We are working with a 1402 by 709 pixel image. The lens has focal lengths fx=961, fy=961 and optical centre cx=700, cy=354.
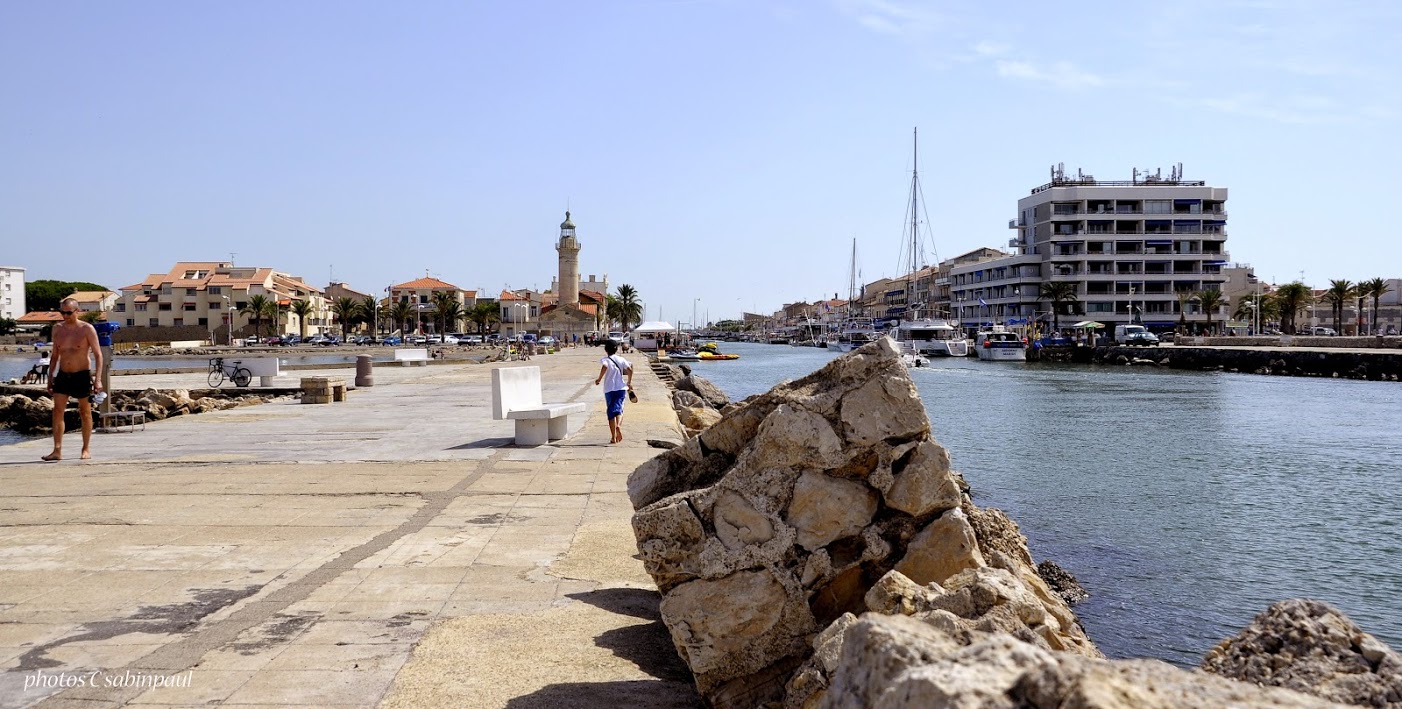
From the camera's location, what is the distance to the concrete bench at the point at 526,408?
13.5 metres

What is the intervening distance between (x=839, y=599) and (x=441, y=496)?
224 inches

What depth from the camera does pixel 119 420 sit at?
1623cm

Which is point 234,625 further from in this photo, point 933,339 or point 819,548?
point 933,339

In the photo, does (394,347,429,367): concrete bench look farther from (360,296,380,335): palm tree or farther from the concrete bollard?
(360,296,380,335): palm tree

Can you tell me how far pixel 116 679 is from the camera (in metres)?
4.51

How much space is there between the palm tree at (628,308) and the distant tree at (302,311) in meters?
47.4

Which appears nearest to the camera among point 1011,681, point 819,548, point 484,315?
point 1011,681

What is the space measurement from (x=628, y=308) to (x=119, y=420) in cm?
14793

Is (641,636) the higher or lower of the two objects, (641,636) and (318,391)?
the lower

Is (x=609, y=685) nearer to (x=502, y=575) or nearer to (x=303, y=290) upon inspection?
(x=502, y=575)

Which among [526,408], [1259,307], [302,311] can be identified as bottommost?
[526,408]

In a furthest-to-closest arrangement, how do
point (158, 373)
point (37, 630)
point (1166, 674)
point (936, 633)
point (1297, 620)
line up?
point (158, 373), point (37, 630), point (1297, 620), point (936, 633), point (1166, 674)

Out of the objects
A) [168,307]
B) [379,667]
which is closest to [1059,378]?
[379,667]

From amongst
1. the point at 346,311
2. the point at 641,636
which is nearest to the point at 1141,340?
the point at 641,636
